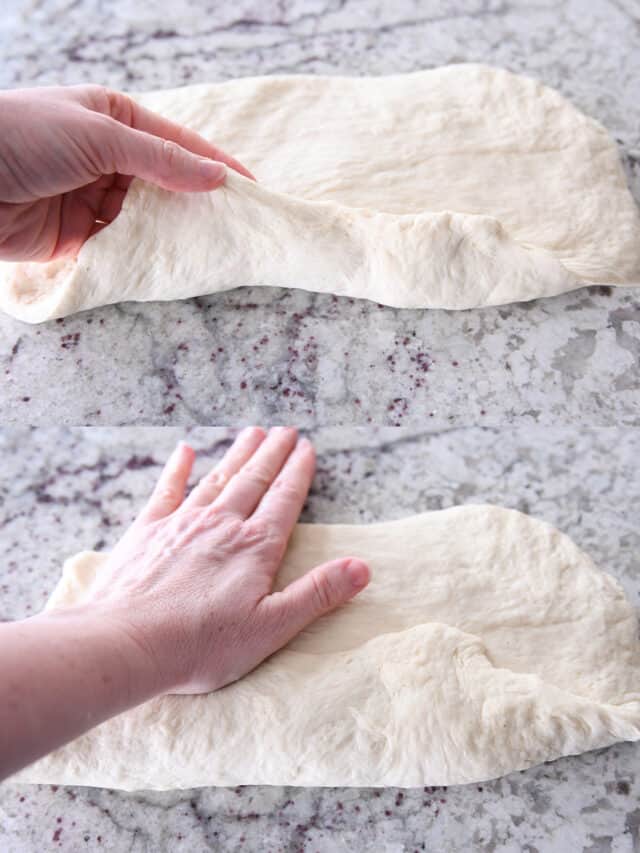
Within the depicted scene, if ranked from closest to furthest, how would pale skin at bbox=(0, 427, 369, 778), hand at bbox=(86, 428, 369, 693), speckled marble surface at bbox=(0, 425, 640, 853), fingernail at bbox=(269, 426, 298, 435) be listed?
pale skin at bbox=(0, 427, 369, 778) → hand at bbox=(86, 428, 369, 693) → speckled marble surface at bbox=(0, 425, 640, 853) → fingernail at bbox=(269, 426, 298, 435)

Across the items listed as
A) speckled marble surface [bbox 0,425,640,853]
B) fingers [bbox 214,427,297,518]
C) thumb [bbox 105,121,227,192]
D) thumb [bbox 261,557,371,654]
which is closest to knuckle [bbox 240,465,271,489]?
fingers [bbox 214,427,297,518]

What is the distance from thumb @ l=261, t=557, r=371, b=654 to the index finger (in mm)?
747

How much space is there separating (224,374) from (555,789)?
3.05ft

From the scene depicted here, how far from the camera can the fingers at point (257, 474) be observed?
56.3 inches

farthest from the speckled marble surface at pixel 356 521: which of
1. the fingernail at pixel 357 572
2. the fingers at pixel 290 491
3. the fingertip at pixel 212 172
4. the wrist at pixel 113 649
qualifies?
the fingertip at pixel 212 172

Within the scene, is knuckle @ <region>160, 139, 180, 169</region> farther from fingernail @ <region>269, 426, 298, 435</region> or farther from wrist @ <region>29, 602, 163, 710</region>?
wrist @ <region>29, 602, 163, 710</region>

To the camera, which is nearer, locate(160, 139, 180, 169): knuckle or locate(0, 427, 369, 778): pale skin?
locate(0, 427, 369, 778): pale skin

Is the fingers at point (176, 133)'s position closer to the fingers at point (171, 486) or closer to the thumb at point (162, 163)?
the thumb at point (162, 163)

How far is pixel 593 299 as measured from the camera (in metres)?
1.52

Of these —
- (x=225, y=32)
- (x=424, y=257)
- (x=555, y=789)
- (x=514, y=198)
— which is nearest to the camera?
(x=555, y=789)

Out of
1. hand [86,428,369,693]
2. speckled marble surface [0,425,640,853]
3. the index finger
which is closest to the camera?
hand [86,428,369,693]

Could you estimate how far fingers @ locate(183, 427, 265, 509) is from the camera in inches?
58.0

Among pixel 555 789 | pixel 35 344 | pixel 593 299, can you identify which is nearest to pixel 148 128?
pixel 35 344

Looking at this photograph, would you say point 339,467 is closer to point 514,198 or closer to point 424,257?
point 424,257
